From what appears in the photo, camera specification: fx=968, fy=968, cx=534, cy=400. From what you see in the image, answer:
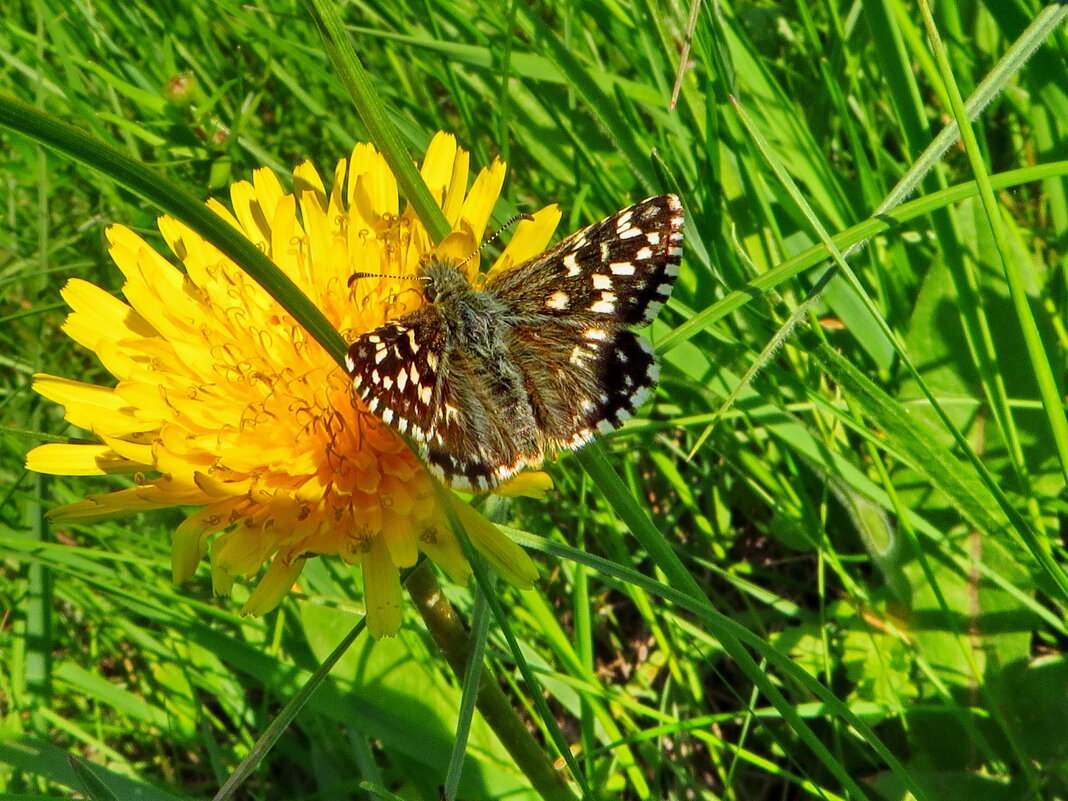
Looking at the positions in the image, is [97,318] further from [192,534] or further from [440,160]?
[440,160]

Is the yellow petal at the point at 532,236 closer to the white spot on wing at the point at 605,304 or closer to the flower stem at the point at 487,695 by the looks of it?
the white spot on wing at the point at 605,304

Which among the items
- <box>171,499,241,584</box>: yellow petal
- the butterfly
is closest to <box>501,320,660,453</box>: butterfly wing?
the butterfly

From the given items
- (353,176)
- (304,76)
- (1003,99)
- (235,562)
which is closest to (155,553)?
(235,562)

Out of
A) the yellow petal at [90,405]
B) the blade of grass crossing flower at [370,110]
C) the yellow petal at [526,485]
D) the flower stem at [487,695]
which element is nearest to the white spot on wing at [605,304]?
the yellow petal at [526,485]

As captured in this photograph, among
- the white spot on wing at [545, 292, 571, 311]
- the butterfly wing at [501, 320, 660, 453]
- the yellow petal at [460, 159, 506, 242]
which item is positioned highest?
the yellow petal at [460, 159, 506, 242]

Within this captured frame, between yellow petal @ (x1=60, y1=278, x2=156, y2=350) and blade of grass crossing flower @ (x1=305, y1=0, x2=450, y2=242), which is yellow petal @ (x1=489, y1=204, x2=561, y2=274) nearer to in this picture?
blade of grass crossing flower @ (x1=305, y1=0, x2=450, y2=242)

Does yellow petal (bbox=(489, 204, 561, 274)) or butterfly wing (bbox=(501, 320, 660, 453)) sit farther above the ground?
yellow petal (bbox=(489, 204, 561, 274))

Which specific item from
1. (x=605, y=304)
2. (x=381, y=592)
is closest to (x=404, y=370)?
(x=381, y=592)
